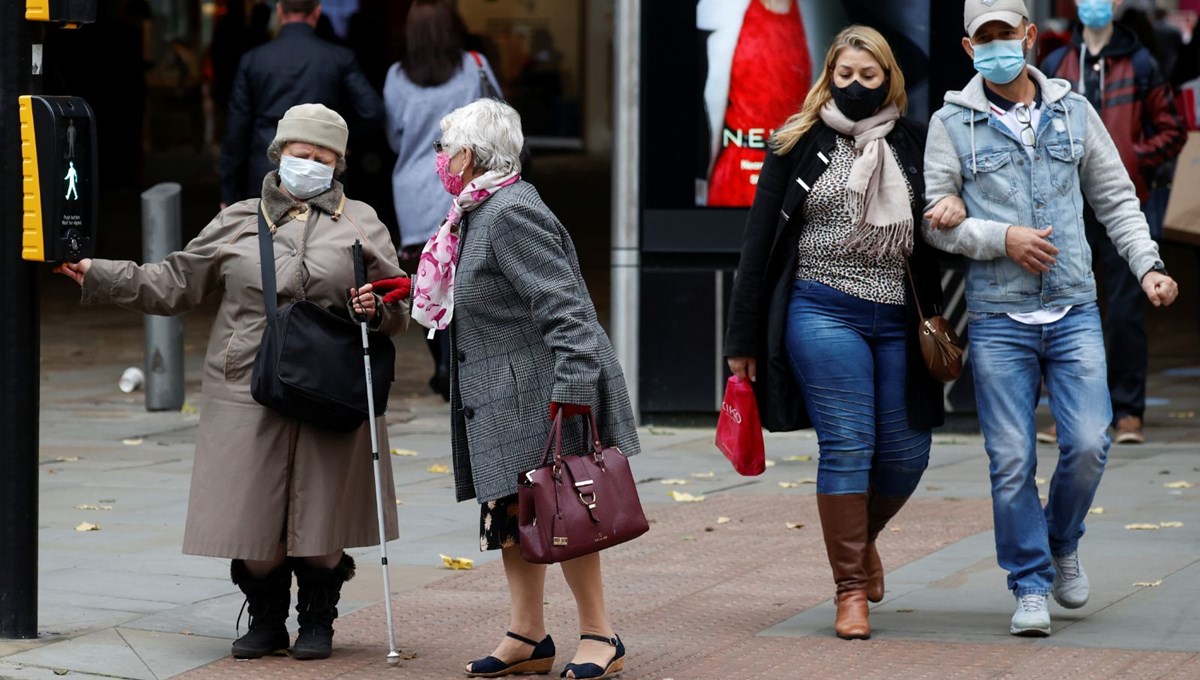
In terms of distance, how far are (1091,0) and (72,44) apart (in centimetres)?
1661

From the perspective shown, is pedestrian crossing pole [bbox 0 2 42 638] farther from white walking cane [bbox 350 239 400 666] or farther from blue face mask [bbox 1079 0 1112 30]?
blue face mask [bbox 1079 0 1112 30]

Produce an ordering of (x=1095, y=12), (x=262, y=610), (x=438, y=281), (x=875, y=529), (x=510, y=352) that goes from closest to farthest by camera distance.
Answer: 1. (x=510, y=352)
2. (x=438, y=281)
3. (x=262, y=610)
4. (x=875, y=529)
5. (x=1095, y=12)

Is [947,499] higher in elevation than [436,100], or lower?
lower

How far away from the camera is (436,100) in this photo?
10430 millimetres

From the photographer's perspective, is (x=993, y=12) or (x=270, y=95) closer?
(x=993, y=12)

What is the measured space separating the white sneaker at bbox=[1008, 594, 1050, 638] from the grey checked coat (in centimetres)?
121

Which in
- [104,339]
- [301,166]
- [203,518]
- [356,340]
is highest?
[301,166]

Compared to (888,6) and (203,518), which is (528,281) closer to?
(203,518)

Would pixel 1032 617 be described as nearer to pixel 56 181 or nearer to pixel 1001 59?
pixel 1001 59

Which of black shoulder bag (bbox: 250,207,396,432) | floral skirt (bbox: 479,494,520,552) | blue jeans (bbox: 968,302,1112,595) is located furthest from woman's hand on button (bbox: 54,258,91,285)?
blue jeans (bbox: 968,302,1112,595)

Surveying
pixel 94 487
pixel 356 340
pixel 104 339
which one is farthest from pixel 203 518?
pixel 104 339

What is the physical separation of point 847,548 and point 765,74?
14.6 ft

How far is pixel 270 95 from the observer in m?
10.4

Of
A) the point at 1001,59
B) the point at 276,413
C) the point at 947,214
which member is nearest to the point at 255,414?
the point at 276,413
